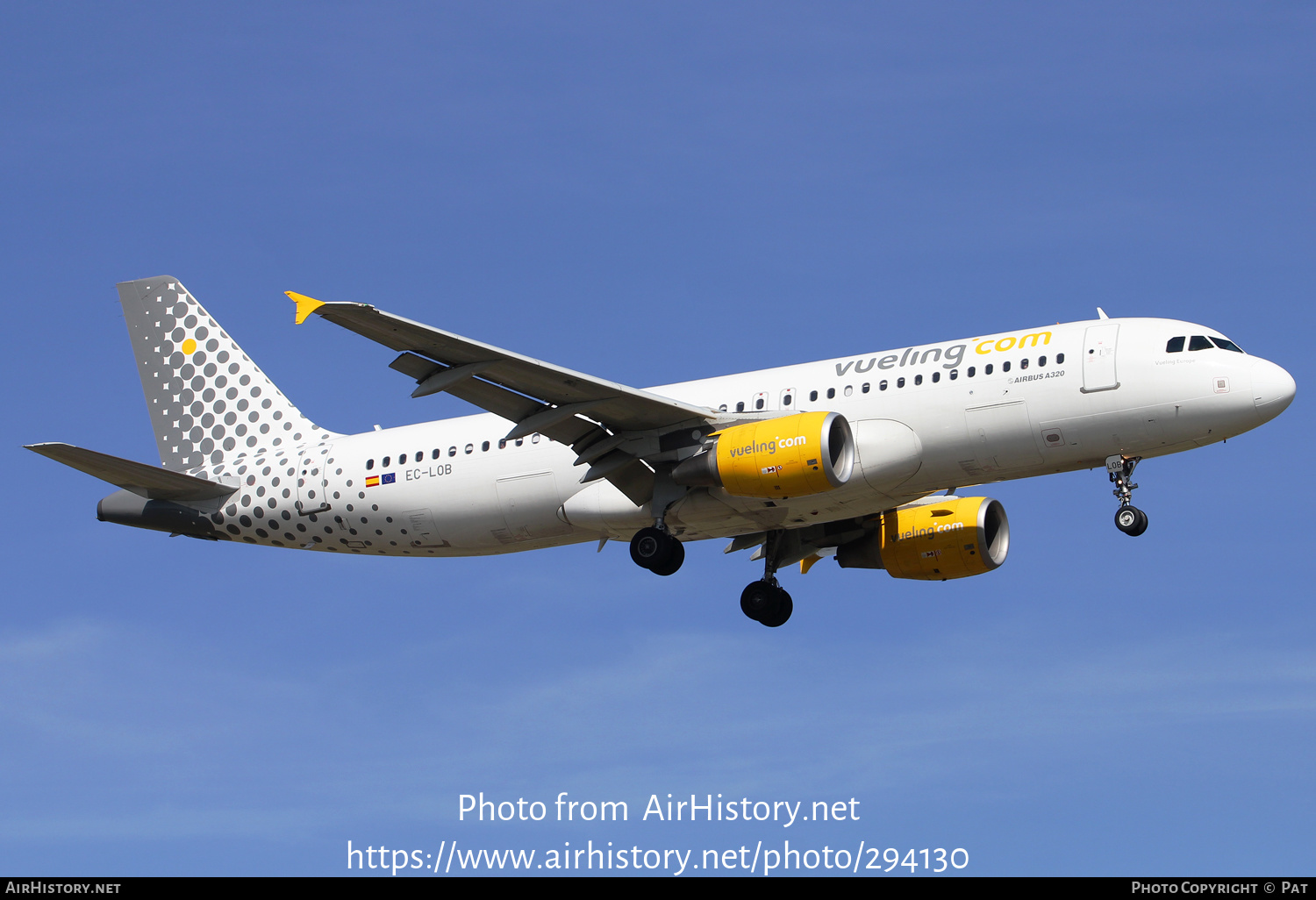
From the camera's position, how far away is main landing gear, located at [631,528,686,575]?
33.6 meters

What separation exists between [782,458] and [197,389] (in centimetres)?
1715

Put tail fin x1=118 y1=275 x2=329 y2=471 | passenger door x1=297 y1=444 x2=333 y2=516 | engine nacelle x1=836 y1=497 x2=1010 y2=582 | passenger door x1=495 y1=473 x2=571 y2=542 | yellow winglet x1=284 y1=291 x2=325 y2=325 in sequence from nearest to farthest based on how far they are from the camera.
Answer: yellow winglet x1=284 y1=291 x2=325 y2=325
passenger door x1=495 y1=473 x2=571 y2=542
engine nacelle x1=836 y1=497 x2=1010 y2=582
passenger door x1=297 y1=444 x2=333 y2=516
tail fin x1=118 y1=275 x2=329 y2=471

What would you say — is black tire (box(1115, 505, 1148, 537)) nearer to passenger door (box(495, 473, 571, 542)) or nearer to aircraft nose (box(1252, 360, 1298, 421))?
aircraft nose (box(1252, 360, 1298, 421))

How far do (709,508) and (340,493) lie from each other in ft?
29.4

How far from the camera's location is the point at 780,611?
123ft

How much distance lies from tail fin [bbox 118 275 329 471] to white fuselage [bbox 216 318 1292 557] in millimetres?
1508

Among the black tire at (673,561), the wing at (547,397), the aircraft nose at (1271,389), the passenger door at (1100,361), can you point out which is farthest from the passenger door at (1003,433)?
the black tire at (673,561)

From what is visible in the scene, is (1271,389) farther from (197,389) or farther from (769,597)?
(197,389)

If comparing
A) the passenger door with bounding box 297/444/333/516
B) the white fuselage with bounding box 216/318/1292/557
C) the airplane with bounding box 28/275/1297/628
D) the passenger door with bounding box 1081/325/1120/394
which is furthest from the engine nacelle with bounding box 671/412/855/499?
the passenger door with bounding box 297/444/333/516

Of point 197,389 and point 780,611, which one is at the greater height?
point 197,389

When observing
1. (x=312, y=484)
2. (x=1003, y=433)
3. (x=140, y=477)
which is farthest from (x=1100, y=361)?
(x=140, y=477)

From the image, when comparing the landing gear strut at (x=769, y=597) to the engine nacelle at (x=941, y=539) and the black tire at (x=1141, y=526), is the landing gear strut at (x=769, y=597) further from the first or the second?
the black tire at (x=1141, y=526)

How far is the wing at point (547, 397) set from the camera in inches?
1174

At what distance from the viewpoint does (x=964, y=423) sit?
31.7 metres
